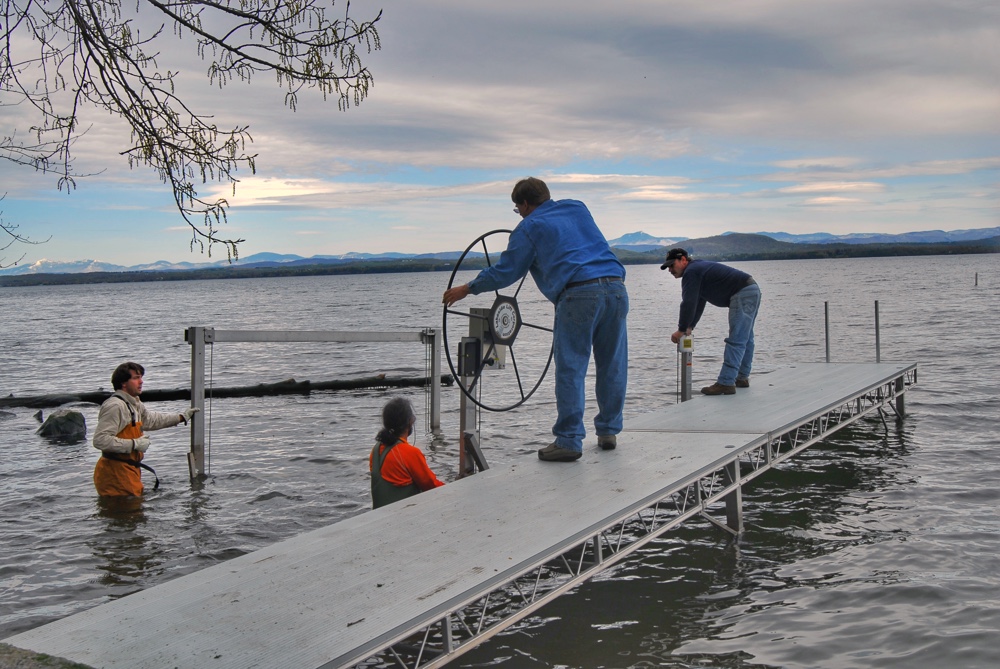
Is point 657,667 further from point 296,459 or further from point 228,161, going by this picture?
point 296,459

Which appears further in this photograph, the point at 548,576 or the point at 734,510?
the point at 734,510

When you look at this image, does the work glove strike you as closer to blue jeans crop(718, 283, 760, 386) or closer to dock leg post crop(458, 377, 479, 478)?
dock leg post crop(458, 377, 479, 478)

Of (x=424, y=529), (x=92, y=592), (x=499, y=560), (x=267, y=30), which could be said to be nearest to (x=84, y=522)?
(x=92, y=592)

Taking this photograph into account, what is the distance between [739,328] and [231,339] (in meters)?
5.89

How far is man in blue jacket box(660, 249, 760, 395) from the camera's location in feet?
33.4

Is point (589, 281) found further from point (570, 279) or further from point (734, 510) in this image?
point (734, 510)

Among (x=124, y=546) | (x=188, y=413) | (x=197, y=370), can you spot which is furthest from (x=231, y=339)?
(x=124, y=546)

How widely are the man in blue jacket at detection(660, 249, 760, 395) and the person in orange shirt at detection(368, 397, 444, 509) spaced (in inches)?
190

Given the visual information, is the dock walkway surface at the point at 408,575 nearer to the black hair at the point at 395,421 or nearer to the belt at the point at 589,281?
the black hair at the point at 395,421

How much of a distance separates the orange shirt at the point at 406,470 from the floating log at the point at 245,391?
10.5 m

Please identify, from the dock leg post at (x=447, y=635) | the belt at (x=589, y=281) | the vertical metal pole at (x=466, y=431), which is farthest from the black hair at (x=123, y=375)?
the dock leg post at (x=447, y=635)

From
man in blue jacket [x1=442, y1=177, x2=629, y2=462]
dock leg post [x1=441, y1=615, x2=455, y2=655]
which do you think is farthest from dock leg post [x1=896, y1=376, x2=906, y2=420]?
dock leg post [x1=441, y1=615, x2=455, y2=655]

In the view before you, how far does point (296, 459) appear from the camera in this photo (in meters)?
11.6

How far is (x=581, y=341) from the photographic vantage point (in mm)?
6336
